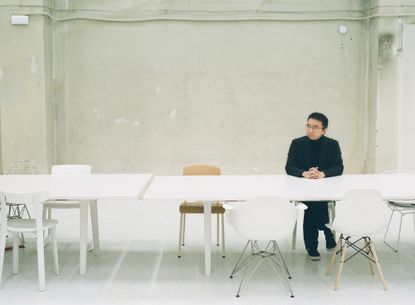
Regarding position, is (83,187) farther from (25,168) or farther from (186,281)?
(25,168)

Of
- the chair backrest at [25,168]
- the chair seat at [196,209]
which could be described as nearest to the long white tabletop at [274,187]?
the chair seat at [196,209]

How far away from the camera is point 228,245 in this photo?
4.93 metres

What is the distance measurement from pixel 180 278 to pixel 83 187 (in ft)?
3.65

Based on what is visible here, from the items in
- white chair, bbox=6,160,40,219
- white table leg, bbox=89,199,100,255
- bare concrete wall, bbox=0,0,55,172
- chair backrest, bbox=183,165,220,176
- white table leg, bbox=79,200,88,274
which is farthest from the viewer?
bare concrete wall, bbox=0,0,55,172

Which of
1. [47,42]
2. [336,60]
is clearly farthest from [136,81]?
[336,60]

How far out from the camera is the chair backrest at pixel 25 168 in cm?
597

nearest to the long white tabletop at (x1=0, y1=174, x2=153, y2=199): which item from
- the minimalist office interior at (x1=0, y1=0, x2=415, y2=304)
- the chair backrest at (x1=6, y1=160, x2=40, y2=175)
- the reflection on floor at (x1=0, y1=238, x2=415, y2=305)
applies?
the reflection on floor at (x1=0, y1=238, x2=415, y2=305)

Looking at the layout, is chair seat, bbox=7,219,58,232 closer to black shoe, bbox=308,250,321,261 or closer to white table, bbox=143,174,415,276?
white table, bbox=143,174,415,276

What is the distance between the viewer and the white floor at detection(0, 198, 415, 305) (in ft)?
11.5

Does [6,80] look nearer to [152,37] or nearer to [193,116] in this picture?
[152,37]

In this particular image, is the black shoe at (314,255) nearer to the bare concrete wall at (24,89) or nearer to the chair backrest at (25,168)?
the chair backrest at (25,168)

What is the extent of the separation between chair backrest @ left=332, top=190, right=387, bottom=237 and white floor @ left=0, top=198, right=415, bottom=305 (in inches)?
19.7

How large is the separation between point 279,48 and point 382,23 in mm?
1600

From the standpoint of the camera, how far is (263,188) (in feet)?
13.3
